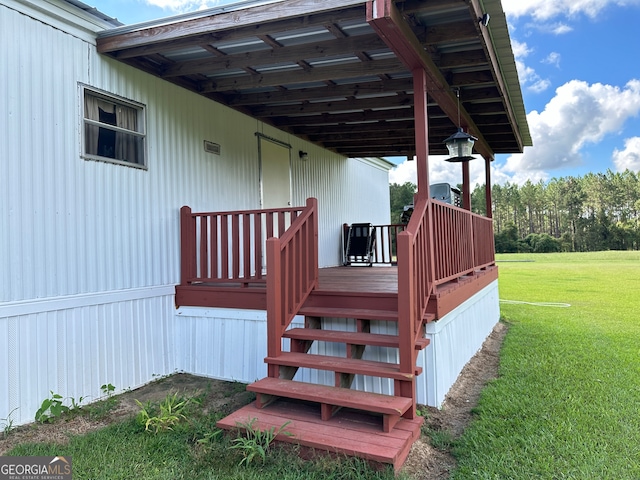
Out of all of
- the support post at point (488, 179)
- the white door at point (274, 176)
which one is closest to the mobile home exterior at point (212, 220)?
the white door at point (274, 176)

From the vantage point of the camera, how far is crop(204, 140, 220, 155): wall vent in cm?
514

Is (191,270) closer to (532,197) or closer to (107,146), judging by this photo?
(107,146)

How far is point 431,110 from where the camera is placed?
231 inches

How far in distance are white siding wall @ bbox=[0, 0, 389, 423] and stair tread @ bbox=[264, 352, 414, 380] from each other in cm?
124

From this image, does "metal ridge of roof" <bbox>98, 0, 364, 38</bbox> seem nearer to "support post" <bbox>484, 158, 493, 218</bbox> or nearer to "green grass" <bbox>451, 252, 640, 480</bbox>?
"green grass" <bbox>451, 252, 640, 480</bbox>

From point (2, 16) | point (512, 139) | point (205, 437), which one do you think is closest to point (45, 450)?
point (205, 437)

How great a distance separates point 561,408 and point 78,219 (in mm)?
4294

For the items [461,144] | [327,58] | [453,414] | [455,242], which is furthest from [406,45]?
[453,414]

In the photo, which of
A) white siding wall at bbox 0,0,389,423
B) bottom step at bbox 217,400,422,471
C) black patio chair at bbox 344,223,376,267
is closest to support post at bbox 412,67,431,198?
bottom step at bbox 217,400,422,471

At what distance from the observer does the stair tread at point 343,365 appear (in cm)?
287

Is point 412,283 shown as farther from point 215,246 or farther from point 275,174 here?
point 275,174

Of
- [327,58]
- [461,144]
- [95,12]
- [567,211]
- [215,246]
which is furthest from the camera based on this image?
[567,211]

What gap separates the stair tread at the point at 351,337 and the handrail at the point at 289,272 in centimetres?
14

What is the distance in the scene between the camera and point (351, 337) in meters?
3.29
